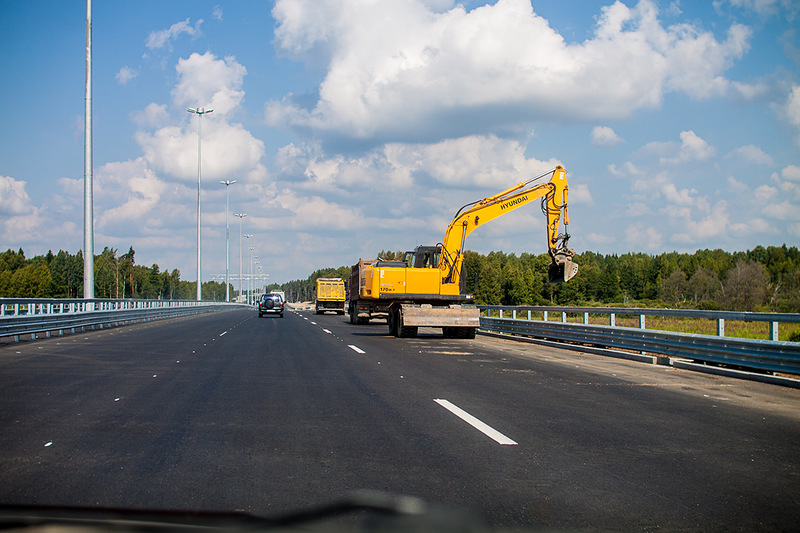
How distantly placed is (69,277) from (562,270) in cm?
14517

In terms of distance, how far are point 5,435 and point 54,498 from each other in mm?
2558

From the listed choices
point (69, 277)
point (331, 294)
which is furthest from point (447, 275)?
point (69, 277)

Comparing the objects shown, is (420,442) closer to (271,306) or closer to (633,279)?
(271,306)

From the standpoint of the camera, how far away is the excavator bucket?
65.4 feet

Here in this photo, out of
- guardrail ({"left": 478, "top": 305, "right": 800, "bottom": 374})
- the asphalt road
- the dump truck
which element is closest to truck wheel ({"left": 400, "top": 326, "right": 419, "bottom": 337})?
guardrail ({"left": 478, "top": 305, "right": 800, "bottom": 374})

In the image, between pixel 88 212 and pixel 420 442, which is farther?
pixel 88 212

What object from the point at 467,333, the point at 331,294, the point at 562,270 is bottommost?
the point at 467,333

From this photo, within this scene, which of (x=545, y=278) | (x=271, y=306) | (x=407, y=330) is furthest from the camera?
(x=545, y=278)

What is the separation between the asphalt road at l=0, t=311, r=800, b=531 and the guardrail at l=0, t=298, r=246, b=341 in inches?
330

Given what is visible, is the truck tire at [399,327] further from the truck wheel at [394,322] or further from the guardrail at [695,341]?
the guardrail at [695,341]

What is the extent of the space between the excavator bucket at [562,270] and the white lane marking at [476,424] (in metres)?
12.1

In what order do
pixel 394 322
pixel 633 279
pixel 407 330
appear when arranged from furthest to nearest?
pixel 633 279, pixel 394 322, pixel 407 330

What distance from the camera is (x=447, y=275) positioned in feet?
77.9

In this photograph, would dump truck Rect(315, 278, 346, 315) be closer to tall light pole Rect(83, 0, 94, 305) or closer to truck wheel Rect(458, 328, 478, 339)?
tall light pole Rect(83, 0, 94, 305)
